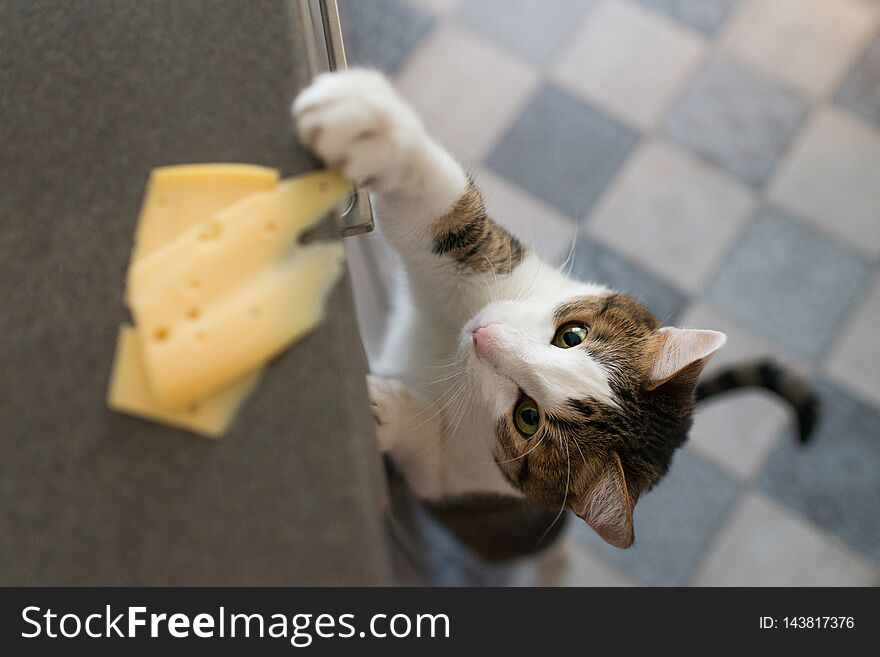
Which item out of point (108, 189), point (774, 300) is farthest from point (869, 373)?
point (108, 189)

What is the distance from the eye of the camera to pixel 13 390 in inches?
22.0

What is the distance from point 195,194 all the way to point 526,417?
0.54 metres

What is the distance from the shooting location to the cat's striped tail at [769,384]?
125cm

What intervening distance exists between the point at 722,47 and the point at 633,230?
23.4 inches

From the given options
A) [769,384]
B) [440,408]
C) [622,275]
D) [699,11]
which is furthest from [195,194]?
[699,11]

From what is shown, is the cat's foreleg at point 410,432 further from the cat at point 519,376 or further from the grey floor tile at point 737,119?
the grey floor tile at point 737,119

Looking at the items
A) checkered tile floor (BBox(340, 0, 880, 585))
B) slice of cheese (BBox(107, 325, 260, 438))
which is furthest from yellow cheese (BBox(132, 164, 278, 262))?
checkered tile floor (BBox(340, 0, 880, 585))

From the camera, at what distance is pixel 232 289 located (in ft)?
1.89

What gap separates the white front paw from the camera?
58 centimetres

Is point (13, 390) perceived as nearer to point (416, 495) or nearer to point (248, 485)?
point (248, 485)

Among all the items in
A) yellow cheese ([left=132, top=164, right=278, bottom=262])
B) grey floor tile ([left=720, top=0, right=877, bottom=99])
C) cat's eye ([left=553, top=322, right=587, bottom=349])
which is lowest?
yellow cheese ([left=132, top=164, right=278, bottom=262])

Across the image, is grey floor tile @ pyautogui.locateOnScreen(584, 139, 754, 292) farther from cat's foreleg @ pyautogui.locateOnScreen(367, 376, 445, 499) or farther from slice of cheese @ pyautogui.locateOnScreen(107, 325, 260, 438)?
slice of cheese @ pyautogui.locateOnScreen(107, 325, 260, 438)

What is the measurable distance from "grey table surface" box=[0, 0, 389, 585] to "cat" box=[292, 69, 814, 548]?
0.22 metres

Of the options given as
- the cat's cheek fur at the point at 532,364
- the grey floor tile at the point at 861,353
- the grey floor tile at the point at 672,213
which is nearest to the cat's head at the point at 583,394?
the cat's cheek fur at the point at 532,364
